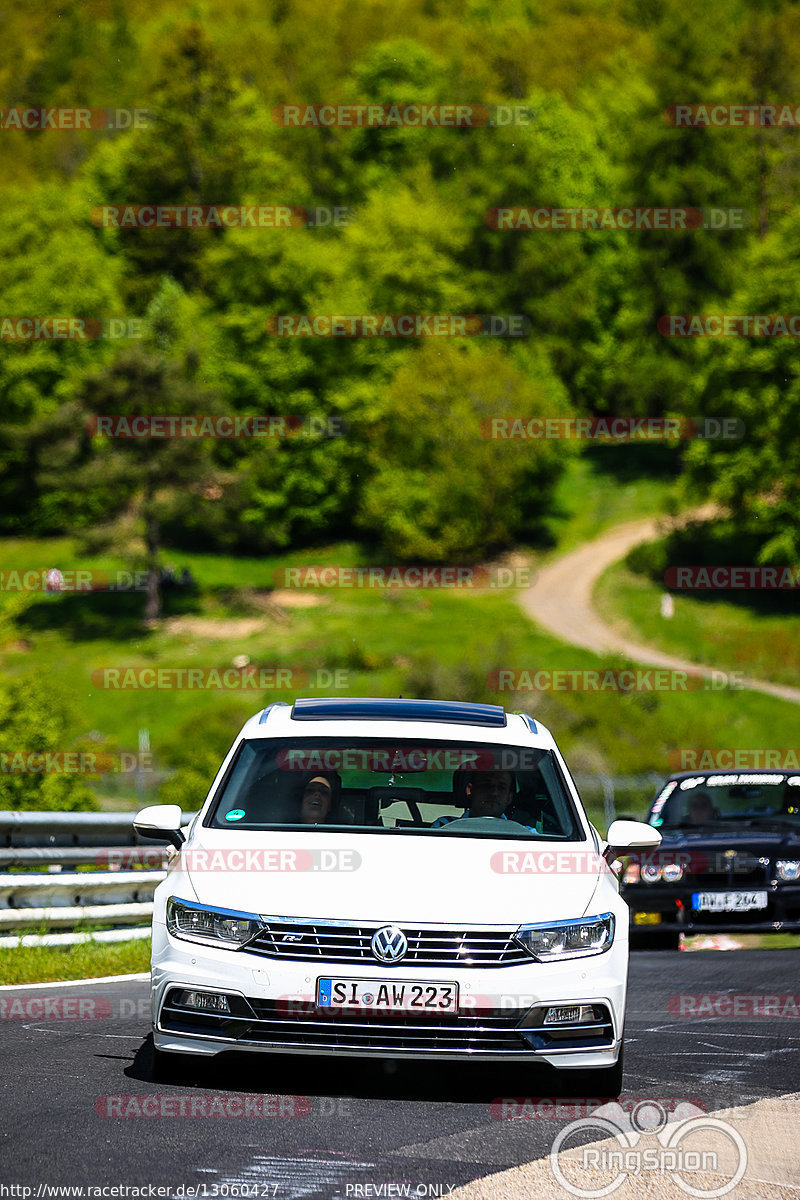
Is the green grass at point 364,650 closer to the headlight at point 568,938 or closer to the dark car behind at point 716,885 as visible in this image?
the dark car behind at point 716,885

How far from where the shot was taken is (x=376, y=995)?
19.8 ft

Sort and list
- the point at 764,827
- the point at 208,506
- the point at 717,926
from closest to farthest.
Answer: the point at 717,926 < the point at 764,827 < the point at 208,506

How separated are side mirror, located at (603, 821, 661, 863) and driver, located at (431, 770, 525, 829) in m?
0.49

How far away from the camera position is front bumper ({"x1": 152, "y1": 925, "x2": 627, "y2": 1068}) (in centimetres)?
607

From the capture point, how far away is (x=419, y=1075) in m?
6.96

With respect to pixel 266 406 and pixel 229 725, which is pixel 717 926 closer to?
pixel 229 725

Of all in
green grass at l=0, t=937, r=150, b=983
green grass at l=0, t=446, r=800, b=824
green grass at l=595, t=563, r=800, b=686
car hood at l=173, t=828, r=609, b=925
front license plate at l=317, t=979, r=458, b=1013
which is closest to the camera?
front license plate at l=317, t=979, r=458, b=1013

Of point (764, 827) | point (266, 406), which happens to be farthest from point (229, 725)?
point (266, 406)

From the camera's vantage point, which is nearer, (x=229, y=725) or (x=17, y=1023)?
(x=17, y=1023)

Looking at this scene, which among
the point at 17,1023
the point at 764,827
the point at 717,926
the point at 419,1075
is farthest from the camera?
the point at 764,827

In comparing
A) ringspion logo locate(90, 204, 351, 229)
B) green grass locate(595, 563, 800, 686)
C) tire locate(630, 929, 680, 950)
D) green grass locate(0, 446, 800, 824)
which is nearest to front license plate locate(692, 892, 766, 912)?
tire locate(630, 929, 680, 950)

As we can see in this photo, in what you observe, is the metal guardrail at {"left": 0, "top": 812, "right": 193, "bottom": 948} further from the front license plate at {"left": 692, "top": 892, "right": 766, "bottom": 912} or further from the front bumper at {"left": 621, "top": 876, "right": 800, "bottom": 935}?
the front license plate at {"left": 692, "top": 892, "right": 766, "bottom": 912}

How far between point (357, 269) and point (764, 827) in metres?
64.6

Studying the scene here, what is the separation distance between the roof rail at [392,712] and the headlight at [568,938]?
5.19 feet
